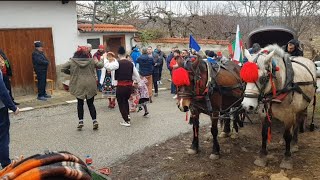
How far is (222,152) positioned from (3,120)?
3571mm

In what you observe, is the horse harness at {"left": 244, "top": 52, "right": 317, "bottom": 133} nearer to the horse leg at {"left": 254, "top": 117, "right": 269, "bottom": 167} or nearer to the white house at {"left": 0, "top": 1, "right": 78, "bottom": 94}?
the horse leg at {"left": 254, "top": 117, "right": 269, "bottom": 167}

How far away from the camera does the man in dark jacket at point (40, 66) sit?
1052cm

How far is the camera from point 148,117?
834cm

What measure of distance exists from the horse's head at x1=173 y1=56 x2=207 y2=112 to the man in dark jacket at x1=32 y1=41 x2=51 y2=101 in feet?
22.8

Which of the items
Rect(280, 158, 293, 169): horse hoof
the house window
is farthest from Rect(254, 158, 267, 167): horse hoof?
the house window

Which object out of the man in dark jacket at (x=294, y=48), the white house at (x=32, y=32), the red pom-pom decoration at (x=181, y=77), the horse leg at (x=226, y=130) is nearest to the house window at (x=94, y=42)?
the white house at (x=32, y=32)

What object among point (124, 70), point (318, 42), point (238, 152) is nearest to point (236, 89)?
point (238, 152)

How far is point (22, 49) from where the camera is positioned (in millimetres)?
10984

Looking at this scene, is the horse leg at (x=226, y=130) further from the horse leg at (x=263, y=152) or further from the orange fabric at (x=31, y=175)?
the orange fabric at (x=31, y=175)

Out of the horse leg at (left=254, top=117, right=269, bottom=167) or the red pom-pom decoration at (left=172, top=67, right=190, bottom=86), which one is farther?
the horse leg at (left=254, top=117, right=269, bottom=167)

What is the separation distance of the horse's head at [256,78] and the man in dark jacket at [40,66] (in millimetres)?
7847

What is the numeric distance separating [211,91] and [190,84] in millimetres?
488

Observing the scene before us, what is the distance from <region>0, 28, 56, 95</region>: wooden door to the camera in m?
10.7

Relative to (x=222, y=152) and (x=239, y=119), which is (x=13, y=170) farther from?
(x=239, y=119)
